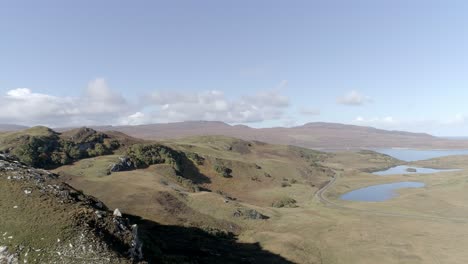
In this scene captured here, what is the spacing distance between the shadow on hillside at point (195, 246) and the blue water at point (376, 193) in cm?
5658

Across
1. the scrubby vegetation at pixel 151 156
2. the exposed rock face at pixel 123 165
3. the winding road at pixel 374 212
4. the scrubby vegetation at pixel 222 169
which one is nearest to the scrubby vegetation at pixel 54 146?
the scrubby vegetation at pixel 151 156

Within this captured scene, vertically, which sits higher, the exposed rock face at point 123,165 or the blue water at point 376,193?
the exposed rock face at point 123,165

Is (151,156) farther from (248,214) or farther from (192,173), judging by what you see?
(248,214)

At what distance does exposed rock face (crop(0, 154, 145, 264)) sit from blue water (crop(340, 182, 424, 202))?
266 feet

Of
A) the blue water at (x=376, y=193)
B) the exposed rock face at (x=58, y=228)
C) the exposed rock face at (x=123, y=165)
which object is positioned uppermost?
the exposed rock face at (x=58, y=228)

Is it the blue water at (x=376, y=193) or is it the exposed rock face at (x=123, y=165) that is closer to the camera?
the exposed rock face at (x=123, y=165)

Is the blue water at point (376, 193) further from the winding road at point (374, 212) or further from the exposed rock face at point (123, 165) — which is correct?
the exposed rock face at point (123, 165)

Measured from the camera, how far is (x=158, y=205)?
181 ft

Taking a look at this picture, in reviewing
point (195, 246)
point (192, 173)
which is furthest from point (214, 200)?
point (192, 173)

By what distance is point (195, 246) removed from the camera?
41.0m

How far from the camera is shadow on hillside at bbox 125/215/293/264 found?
35009 mm

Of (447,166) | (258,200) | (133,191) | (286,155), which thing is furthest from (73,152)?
(447,166)

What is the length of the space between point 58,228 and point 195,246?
22.4 metres

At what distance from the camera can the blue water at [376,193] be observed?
9290 centimetres
